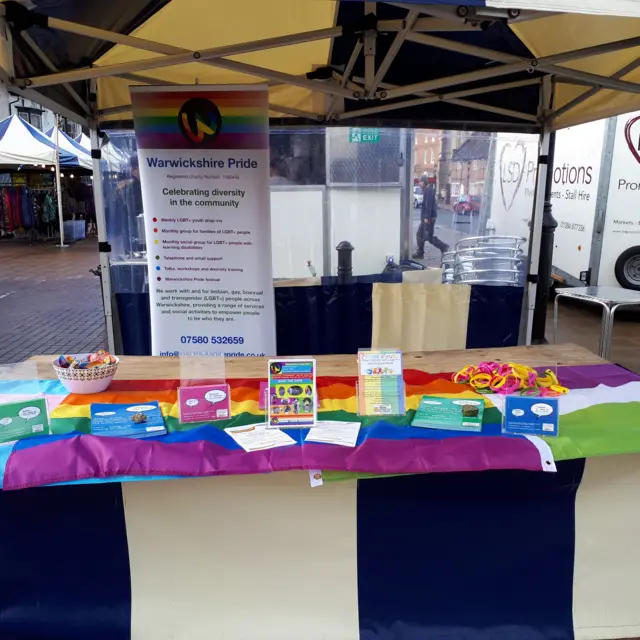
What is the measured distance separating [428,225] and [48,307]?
5.62 m

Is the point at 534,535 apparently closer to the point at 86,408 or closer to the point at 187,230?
the point at 86,408

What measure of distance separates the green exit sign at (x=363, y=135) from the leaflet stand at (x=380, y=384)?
8.54 feet

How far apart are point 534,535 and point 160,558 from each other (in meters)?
1.19

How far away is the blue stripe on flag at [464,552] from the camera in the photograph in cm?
181

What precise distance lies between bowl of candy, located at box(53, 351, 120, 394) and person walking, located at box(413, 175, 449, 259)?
2.91 metres

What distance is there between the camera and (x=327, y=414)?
1.94 meters

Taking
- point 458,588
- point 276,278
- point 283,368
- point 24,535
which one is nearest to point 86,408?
point 24,535

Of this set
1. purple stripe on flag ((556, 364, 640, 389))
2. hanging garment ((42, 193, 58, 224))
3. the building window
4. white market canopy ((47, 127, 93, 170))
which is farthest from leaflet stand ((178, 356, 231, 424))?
the building window

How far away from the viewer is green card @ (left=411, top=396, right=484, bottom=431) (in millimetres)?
1822

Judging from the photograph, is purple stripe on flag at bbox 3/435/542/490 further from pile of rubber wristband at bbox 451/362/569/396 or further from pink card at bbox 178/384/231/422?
pile of rubber wristband at bbox 451/362/569/396

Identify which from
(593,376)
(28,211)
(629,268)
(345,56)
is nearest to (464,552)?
(593,376)

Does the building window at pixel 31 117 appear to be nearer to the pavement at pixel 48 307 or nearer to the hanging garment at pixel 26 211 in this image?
the hanging garment at pixel 26 211

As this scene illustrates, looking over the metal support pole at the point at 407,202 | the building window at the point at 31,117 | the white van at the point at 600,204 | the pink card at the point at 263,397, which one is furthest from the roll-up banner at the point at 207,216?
the building window at the point at 31,117

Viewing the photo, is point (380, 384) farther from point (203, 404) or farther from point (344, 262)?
point (344, 262)
